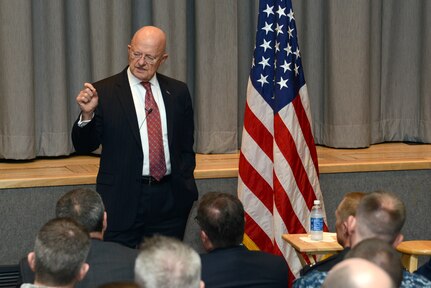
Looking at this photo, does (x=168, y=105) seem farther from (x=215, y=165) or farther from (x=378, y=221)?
(x=378, y=221)

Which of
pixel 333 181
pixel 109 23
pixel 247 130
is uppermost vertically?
pixel 109 23

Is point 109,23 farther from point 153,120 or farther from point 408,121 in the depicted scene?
point 408,121

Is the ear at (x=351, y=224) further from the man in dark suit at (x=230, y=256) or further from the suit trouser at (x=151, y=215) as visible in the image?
the suit trouser at (x=151, y=215)

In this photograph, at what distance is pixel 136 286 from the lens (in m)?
2.59

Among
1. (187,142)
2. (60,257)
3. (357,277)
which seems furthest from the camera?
(187,142)

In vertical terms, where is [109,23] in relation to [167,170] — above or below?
above

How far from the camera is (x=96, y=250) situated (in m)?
3.81

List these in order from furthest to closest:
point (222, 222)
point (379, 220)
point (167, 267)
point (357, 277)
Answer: point (222, 222), point (379, 220), point (167, 267), point (357, 277)

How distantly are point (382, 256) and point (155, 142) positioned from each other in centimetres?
249

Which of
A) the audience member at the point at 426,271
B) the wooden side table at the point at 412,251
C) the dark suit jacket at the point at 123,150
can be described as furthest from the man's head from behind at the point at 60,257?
the wooden side table at the point at 412,251

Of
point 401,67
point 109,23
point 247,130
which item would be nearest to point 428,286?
point 247,130

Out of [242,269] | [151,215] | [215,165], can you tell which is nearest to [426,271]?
[242,269]

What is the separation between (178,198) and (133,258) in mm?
1534

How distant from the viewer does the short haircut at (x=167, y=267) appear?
290cm
